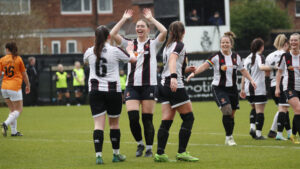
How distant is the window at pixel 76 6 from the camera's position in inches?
2024

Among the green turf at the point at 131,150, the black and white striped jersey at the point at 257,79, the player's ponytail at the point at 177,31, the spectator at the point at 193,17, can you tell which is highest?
the spectator at the point at 193,17

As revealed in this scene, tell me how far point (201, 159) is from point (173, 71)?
1615mm

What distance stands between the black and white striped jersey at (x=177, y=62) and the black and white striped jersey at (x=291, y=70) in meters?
2.89

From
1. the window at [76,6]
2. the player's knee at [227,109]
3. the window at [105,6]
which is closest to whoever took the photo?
the player's knee at [227,109]

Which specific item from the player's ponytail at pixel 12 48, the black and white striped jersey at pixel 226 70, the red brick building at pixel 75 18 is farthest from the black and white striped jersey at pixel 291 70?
the red brick building at pixel 75 18

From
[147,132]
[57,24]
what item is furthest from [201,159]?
[57,24]

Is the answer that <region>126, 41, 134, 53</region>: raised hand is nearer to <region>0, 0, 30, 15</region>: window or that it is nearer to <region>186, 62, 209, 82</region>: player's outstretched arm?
<region>186, 62, 209, 82</region>: player's outstretched arm

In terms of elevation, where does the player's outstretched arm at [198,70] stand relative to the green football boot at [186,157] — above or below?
above

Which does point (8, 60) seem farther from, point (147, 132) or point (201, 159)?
point (201, 159)

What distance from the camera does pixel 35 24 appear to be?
3828 centimetres

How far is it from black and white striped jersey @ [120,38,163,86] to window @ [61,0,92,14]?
41591 mm

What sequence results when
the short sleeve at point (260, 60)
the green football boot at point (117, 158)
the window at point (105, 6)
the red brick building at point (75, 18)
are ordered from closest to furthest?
the green football boot at point (117, 158) → the short sleeve at point (260, 60) → the red brick building at point (75, 18) → the window at point (105, 6)

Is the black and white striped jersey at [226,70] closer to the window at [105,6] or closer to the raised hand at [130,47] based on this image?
the raised hand at [130,47]

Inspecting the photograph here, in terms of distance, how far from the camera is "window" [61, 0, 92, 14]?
5141cm
